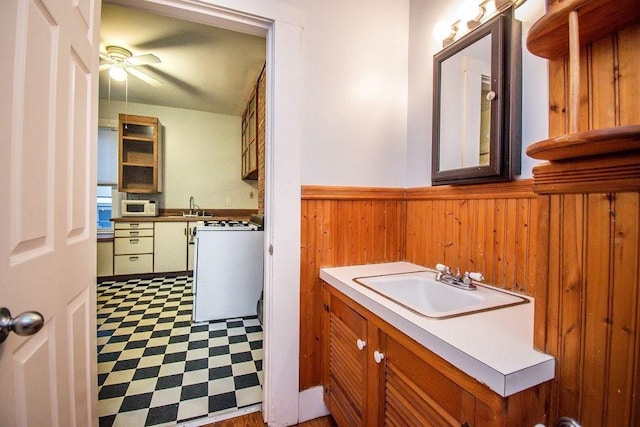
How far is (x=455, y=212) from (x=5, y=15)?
1.56 metres

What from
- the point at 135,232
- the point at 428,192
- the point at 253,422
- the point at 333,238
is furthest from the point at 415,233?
the point at 135,232

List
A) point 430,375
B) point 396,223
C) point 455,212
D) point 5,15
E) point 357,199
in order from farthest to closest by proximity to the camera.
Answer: point 396,223, point 357,199, point 455,212, point 430,375, point 5,15

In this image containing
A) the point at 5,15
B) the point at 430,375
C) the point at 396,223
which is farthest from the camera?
the point at 396,223

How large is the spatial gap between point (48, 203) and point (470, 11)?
1.70 m

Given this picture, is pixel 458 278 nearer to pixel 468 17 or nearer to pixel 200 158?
pixel 468 17

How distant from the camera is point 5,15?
0.53 metres

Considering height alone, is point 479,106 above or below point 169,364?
above

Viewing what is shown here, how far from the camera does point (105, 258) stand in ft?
12.1

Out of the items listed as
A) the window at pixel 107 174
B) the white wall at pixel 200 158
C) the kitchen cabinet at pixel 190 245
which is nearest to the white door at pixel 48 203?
the kitchen cabinet at pixel 190 245

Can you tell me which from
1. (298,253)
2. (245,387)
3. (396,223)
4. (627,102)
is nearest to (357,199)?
(396,223)

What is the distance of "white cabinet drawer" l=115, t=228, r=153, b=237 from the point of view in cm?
376

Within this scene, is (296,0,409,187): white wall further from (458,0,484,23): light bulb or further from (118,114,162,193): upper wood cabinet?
(118,114,162,193): upper wood cabinet

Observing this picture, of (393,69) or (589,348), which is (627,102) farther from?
(393,69)

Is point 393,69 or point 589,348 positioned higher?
point 393,69
